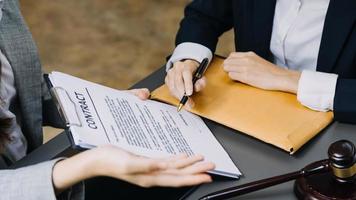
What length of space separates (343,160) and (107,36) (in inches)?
86.2

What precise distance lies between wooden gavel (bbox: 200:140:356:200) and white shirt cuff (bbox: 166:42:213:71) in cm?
39

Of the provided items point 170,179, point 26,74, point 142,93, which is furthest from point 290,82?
point 26,74

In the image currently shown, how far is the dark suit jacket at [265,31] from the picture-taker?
96 centimetres

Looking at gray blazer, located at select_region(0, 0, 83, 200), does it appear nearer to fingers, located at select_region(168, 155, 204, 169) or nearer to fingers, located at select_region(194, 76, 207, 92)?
fingers, located at select_region(194, 76, 207, 92)

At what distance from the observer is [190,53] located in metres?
1.13

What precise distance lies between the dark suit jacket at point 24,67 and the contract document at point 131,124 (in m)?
0.16

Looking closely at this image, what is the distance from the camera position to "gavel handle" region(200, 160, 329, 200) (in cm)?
78

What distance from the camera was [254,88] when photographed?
3.36ft

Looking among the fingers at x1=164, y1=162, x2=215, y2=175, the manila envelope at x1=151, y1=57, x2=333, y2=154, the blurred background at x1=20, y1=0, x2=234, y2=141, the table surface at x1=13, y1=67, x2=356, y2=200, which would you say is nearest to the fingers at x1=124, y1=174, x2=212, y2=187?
the fingers at x1=164, y1=162, x2=215, y2=175

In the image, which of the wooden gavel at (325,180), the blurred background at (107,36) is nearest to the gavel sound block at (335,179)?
the wooden gavel at (325,180)

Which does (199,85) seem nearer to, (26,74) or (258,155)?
(258,155)

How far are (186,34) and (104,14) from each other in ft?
6.19

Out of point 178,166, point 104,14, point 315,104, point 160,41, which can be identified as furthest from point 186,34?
point 104,14

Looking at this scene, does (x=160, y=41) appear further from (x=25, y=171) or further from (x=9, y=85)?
(x=25, y=171)
